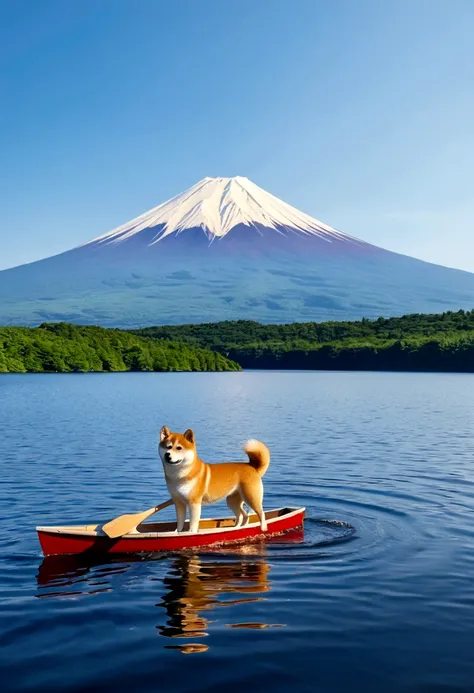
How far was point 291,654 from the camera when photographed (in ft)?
24.6

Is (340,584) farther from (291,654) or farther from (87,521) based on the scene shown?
(87,521)

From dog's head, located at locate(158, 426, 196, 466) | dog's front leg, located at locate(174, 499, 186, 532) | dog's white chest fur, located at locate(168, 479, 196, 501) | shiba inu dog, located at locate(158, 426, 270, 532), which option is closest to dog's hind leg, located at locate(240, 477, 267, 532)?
shiba inu dog, located at locate(158, 426, 270, 532)

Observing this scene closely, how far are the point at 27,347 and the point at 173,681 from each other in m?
113

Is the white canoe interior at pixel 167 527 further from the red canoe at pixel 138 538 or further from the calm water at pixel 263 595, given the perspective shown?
the calm water at pixel 263 595

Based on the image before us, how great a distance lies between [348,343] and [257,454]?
13962 cm

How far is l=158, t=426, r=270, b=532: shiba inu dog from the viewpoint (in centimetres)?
1084

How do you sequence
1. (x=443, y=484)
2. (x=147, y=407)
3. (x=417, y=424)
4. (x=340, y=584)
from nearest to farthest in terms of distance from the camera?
(x=340, y=584)
(x=443, y=484)
(x=417, y=424)
(x=147, y=407)

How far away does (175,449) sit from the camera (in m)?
10.8

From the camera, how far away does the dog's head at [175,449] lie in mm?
10688

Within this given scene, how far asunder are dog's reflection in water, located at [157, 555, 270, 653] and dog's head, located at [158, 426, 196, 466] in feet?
4.64

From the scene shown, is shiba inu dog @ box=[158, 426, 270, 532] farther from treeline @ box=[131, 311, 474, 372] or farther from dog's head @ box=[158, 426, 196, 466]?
treeline @ box=[131, 311, 474, 372]

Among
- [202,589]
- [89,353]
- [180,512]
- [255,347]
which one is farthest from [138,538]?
[255,347]

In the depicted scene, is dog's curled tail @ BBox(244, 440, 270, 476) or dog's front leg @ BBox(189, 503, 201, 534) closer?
dog's front leg @ BBox(189, 503, 201, 534)

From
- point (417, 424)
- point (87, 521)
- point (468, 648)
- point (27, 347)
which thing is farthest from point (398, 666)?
point (27, 347)
